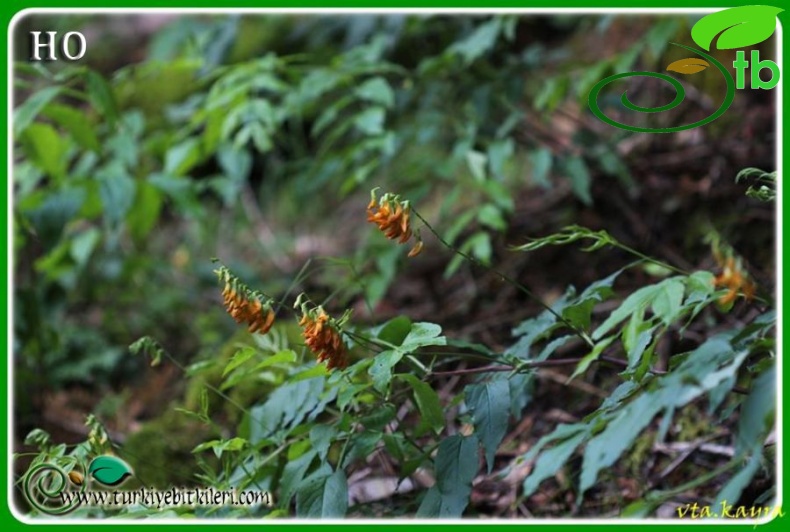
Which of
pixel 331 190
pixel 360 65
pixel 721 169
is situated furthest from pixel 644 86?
pixel 331 190

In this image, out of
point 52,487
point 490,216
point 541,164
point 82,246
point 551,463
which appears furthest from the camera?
point 82,246

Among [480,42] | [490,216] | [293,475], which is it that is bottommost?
[293,475]

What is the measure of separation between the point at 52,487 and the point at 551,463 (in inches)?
32.0

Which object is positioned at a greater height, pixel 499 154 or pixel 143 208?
pixel 499 154

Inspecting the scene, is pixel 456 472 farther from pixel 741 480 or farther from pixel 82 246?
pixel 82 246

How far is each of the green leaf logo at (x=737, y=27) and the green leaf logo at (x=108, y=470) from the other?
1.24 meters

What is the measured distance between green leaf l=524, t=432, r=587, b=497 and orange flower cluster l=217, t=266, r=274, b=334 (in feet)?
1.34

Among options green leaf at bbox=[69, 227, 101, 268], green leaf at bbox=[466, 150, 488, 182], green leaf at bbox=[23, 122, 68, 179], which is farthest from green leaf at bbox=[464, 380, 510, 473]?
green leaf at bbox=[69, 227, 101, 268]

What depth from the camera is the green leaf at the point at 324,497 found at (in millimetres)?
1194

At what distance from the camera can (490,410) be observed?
3.83ft

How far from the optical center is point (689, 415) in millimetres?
1723

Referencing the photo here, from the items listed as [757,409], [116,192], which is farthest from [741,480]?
[116,192]

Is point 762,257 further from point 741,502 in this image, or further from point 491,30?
point 741,502

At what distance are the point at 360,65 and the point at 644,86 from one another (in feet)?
3.37
